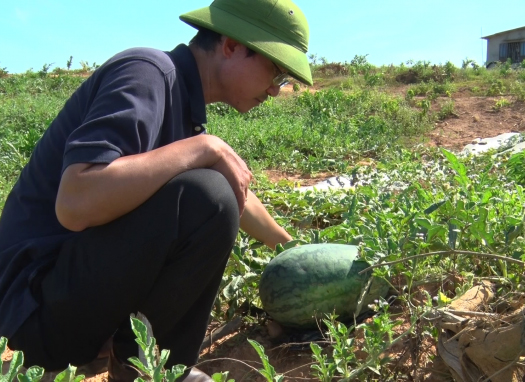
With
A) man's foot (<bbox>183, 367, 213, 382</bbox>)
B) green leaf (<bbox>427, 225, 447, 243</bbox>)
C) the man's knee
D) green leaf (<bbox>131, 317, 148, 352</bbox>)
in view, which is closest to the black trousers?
the man's knee

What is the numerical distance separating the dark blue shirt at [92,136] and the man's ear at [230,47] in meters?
0.11

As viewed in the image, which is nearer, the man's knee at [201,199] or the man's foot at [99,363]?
the man's knee at [201,199]

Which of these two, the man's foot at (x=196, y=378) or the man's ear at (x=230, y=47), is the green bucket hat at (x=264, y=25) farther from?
the man's foot at (x=196, y=378)

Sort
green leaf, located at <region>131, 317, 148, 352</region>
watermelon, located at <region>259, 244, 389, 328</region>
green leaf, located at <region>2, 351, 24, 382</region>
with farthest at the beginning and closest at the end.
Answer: watermelon, located at <region>259, 244, 389, 328</region>
green leaf, located at <region>131, 317, 148, 352</region>
green leaf, located at <region>2, 351, 24, 382</region>

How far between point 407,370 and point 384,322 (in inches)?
9.5

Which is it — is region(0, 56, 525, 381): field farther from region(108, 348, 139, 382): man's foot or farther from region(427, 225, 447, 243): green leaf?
region(108, 348, 139, 382): man's foot

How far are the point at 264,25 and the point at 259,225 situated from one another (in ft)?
2.76

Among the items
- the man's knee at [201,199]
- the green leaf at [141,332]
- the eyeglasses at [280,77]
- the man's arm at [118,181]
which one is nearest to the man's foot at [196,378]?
the man's knee at [201,199]

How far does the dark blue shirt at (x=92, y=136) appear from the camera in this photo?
170 centimetres

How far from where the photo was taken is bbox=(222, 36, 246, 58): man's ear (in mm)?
2072

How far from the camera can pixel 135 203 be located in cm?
177

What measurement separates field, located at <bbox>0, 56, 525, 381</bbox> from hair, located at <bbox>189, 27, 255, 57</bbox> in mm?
910

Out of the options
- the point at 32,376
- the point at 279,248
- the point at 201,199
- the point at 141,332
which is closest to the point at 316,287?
the point at 279,248

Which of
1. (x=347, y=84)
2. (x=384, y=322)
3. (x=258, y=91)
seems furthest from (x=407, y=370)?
(x=347, y=84)
